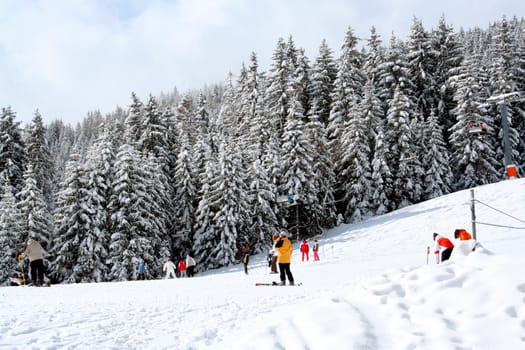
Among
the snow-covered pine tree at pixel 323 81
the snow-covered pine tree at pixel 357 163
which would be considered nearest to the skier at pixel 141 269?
the snow-covered pine tree at pixel 357 163

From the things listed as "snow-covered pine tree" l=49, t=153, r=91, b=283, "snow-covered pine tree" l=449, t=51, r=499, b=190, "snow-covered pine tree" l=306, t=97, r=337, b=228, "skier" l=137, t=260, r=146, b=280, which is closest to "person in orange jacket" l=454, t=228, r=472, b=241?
"skier" l=137, t=260, r=146, b=280

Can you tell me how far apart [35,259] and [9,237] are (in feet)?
64.8

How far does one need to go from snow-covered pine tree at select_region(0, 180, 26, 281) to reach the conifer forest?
0.32 feet

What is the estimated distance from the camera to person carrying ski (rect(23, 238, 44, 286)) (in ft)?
52.4

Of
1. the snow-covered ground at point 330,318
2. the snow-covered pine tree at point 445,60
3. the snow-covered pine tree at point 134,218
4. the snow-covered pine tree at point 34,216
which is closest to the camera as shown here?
the snow-covered ground at point 330,318

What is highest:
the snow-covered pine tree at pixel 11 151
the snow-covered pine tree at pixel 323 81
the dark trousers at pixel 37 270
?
the snow-covered pine tree at pixel 323 81

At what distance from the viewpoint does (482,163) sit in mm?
40438

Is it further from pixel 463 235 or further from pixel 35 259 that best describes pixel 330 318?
pixel 35 259

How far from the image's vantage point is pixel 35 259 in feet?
53.4

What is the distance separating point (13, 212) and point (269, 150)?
71.5ft

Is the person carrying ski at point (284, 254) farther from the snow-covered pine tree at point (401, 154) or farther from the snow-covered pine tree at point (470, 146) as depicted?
the snow-covered pine tree at point (470, 146)

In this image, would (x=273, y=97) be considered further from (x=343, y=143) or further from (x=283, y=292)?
(x=283, y=292)

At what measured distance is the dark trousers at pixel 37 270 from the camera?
16375 millimetres

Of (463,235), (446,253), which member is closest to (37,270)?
(446,253)
